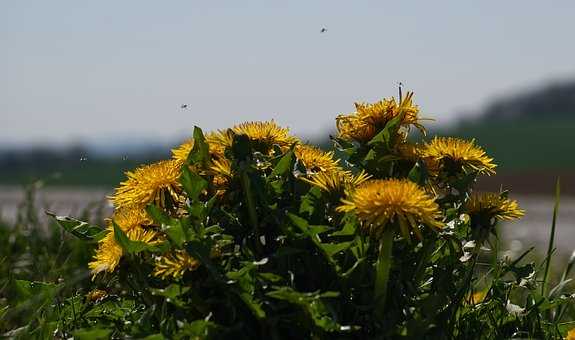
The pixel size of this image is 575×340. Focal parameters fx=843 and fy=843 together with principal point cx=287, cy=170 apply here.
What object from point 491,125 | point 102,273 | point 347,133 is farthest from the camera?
point 491,125

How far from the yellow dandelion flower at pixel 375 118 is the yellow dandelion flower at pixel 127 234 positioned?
65cm

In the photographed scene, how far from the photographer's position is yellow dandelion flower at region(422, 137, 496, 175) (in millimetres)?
2412

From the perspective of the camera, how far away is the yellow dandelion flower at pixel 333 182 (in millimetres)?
2195

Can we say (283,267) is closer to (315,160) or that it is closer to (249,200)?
(249,200)

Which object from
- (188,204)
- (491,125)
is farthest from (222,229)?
(491,125)

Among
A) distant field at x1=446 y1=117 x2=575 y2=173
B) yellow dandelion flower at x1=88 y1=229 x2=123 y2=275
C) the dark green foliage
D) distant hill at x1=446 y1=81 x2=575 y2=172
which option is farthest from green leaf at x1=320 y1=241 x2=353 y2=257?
distant field at x1=446 y1=117 x2=575 y2=173

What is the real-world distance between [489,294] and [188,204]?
1023mm

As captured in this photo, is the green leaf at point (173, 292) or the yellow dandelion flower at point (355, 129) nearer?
the green leaf at point (173, 292)

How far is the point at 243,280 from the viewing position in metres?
2.09

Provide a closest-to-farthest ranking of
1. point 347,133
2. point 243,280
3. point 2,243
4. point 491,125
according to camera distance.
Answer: point 243,280
point 347,133
point 2,243
point 491,125

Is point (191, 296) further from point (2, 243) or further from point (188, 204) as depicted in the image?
point (2, 243)

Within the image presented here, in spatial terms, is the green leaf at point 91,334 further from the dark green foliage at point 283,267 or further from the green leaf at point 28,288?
the green leaf at point 28,288

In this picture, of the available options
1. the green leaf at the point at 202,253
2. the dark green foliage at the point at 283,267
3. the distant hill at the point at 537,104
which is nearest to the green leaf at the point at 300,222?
the dark green foliage at the point at 283,267

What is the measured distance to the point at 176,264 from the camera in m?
2.12
